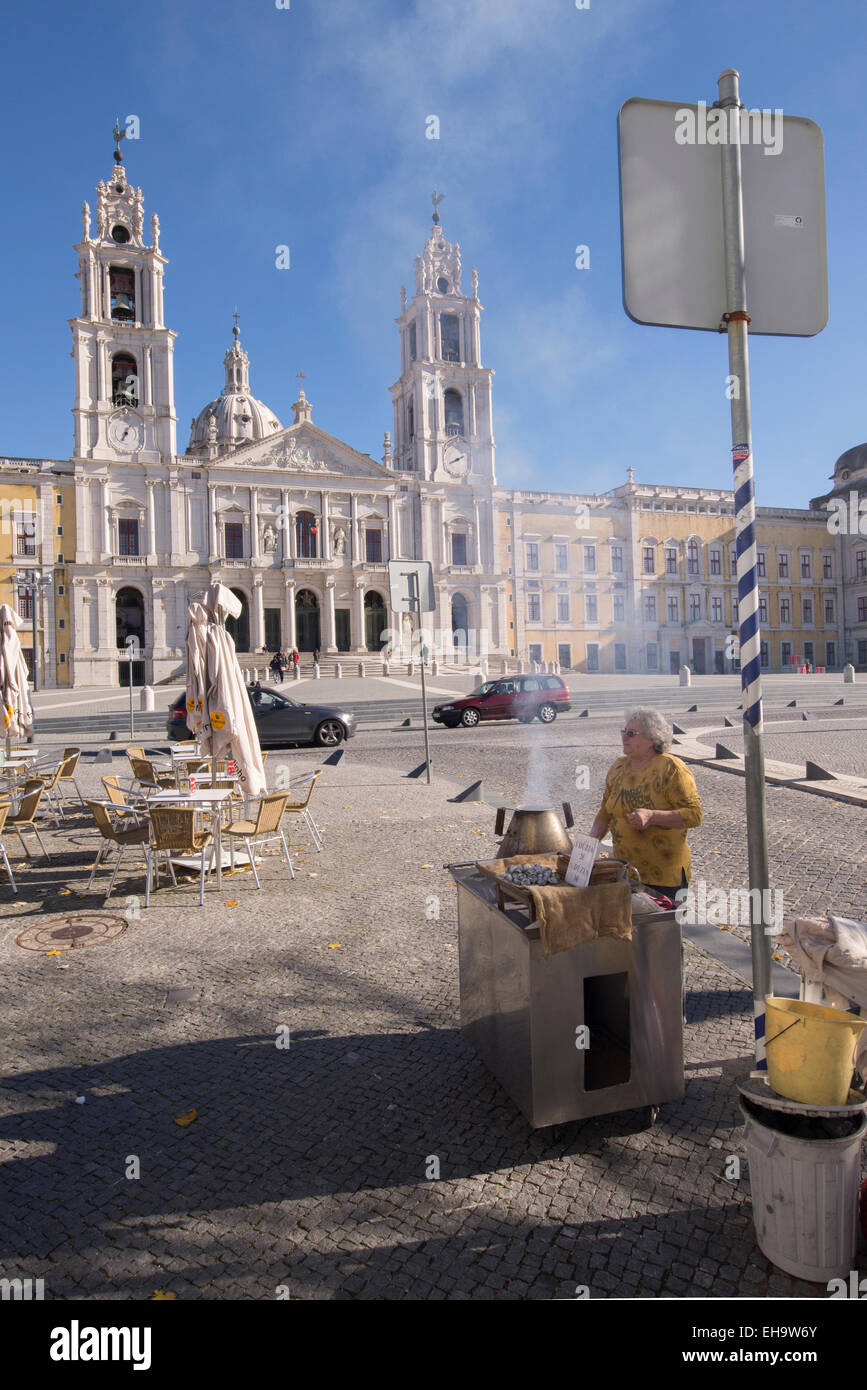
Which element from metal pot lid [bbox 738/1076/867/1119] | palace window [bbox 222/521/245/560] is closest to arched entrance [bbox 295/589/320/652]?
palace window [bbox 222/521/245/560]

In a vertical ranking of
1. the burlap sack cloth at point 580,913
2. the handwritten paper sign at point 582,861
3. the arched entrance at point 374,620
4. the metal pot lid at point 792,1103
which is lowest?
the metal pot lid at point 792,1103

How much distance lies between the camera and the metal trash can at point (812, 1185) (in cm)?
213

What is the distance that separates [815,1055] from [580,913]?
838mm

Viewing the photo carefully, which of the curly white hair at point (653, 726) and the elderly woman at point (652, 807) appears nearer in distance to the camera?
the elderly woman at point (652, 807)

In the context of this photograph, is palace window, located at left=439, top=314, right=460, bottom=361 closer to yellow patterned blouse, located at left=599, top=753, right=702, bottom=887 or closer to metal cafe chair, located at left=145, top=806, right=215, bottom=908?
metal cafe chair, located at left=145, top=806, right=215, bottom=908

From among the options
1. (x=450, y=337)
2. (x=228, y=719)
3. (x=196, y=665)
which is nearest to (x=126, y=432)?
(x=450, y=337)

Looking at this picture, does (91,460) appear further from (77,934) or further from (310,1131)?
(310,1131)

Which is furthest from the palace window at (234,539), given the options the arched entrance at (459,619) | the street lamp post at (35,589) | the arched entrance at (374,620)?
the arched entrance at (459,619)

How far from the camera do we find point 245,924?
5504mm

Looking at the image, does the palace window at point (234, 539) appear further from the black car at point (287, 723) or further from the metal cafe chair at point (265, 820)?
the metal cafe chair at point (265, 820)

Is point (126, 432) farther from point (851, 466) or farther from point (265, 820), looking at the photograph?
point (851, 466)

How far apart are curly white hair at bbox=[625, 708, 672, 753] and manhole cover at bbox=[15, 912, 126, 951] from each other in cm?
386

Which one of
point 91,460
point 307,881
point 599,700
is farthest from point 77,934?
point 91,460

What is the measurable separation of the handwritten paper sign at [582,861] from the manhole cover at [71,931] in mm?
3716
